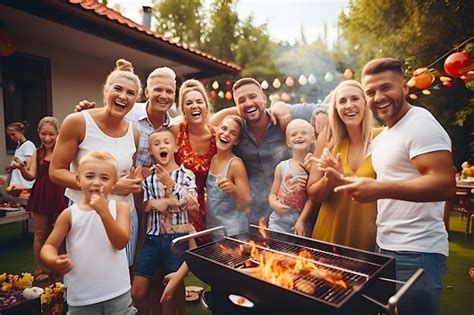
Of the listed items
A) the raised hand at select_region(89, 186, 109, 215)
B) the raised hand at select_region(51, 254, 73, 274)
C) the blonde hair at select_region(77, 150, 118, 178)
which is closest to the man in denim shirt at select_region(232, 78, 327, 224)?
the blonde hair at select_region(77, 150, 118, 178)

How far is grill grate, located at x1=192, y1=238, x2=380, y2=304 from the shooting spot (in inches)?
69.7

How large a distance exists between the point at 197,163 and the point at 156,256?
33.5 inches

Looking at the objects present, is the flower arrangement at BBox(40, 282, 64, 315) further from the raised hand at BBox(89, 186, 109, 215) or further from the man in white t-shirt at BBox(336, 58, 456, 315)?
the man in white t-shirt at BBox(336, 58, 456, 315)

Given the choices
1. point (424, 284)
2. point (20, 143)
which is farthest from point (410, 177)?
point (20, 143)

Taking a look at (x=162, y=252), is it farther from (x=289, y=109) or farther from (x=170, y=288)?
(x=289, y=109)

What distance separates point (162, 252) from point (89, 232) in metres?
0.78

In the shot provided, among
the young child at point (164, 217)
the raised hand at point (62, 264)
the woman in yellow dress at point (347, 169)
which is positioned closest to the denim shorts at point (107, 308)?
the raised hand at point (62, 264)

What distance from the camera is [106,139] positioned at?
8.61 feet

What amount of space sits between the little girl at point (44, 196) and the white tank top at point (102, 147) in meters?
2.30

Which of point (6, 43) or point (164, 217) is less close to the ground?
point (6, 43)

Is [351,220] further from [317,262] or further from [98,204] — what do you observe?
[98,204]

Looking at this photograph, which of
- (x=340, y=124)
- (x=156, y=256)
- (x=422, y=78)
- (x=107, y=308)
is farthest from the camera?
(x=422, y=78)

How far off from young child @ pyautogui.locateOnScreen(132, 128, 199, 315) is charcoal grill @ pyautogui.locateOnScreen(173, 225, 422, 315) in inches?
20.0

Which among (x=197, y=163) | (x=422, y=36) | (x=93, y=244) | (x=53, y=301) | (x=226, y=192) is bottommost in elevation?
(x=53, y=301)
